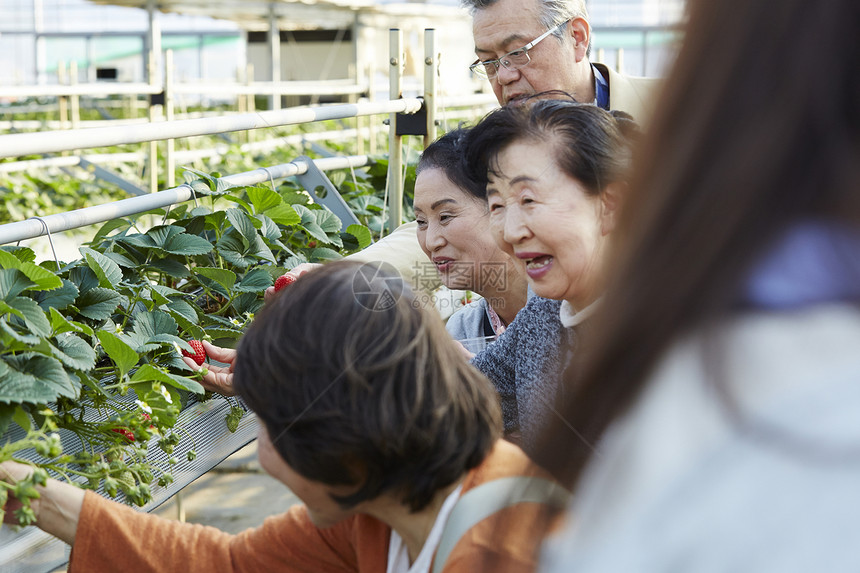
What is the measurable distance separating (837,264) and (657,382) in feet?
0.27

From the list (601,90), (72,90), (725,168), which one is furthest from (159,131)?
(72,90)

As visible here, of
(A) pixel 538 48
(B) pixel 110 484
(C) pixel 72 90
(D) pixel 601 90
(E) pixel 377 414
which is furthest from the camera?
(C) pixel 72 90

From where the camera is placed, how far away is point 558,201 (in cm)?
133

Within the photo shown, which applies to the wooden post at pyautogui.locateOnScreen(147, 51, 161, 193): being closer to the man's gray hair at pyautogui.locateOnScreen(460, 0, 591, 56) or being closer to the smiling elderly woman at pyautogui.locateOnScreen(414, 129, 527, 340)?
the man's gray hair at pyautogui.locateOnScreen(460, 0, 591, 56)

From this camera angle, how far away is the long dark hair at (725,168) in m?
0.34

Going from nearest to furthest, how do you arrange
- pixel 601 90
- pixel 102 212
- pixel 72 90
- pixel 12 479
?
pixel 12 479, pixel 102 212, pixel 601 90, pixel 72 90

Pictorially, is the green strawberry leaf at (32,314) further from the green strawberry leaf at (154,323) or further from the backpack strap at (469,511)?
the backpack strap at (469,511)

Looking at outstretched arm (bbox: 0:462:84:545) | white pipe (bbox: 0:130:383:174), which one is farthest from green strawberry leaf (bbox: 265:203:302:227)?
white pipe (bbox: 0:130:383:174)

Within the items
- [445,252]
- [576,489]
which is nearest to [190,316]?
[445,252]

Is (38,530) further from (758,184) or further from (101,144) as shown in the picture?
(758,184)

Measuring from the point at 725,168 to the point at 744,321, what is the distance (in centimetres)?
6

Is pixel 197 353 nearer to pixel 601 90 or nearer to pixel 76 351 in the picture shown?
pixel 76 351

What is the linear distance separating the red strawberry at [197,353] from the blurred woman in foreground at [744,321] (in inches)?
46.4

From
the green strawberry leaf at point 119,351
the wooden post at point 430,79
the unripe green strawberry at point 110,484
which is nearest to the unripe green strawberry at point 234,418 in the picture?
the green strawberry leaf at point 119,351
